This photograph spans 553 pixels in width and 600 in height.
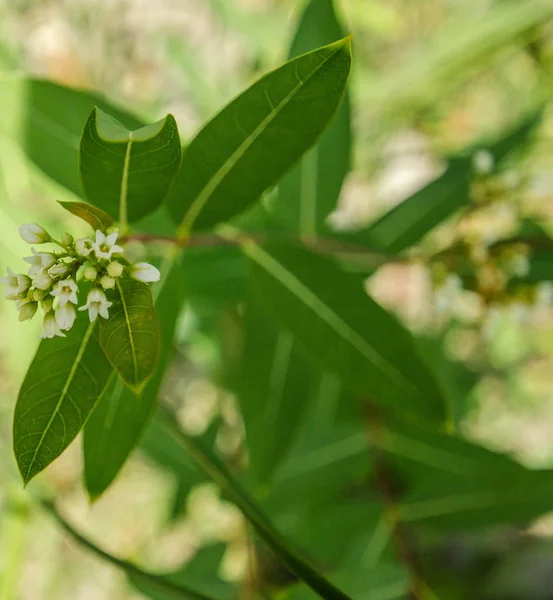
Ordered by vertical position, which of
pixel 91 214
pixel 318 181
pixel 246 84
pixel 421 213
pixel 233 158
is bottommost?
pixel 91 214

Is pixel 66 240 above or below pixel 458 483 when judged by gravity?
below

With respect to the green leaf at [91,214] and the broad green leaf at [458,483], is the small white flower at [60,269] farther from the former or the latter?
the broad green leaf at [458,483]

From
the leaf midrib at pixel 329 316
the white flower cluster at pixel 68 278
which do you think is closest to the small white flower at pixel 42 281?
the white flower cluster at pixel 68 278

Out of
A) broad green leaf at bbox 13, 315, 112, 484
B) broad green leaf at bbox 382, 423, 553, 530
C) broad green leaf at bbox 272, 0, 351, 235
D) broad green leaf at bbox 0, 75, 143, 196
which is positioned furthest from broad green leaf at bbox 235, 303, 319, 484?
broad green leaf at bbox 13, 315, 112, 484

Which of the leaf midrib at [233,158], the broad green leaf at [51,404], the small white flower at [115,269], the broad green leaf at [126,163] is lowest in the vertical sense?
the broad green leaf at [51,404]

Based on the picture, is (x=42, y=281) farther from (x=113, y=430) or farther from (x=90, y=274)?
(x=113, y=430)

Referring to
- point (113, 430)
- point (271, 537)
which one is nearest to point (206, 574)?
point (271, 537)
